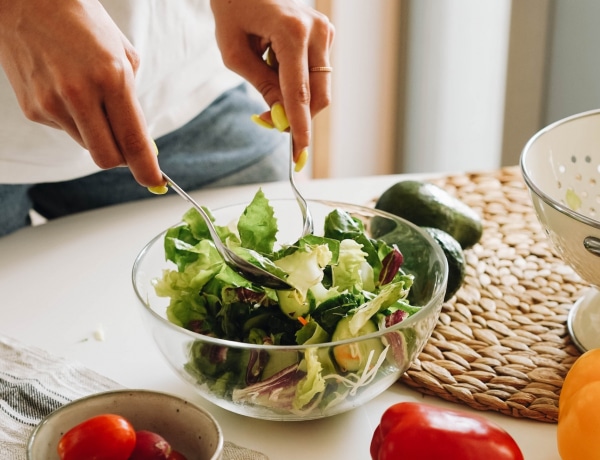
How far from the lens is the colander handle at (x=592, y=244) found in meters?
0.75

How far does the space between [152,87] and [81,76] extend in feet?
1.60

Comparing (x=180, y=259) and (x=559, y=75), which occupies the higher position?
(x=180, y=259)

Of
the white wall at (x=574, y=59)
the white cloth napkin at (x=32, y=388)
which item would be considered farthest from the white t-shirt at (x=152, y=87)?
the white wall at (x=574, y=59)

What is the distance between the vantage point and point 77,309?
0.97m

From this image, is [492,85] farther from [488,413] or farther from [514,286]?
[488,413]

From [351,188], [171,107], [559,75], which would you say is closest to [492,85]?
[559,75]

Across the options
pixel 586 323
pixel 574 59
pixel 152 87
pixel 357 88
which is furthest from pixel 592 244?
pixel 357 88

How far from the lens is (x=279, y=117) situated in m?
0.90

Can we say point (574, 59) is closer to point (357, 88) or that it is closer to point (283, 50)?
point (357, 88)

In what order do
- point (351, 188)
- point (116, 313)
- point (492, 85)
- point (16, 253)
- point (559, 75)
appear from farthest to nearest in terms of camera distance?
point (492, 85)
point (559, 75)
point (351, 188)
point (16, 253)
point (116, 313)

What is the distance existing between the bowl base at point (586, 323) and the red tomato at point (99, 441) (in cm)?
47

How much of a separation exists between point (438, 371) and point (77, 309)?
0.41 meters

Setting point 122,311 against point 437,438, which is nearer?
point 437,438

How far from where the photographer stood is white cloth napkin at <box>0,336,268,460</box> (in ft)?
2.39
